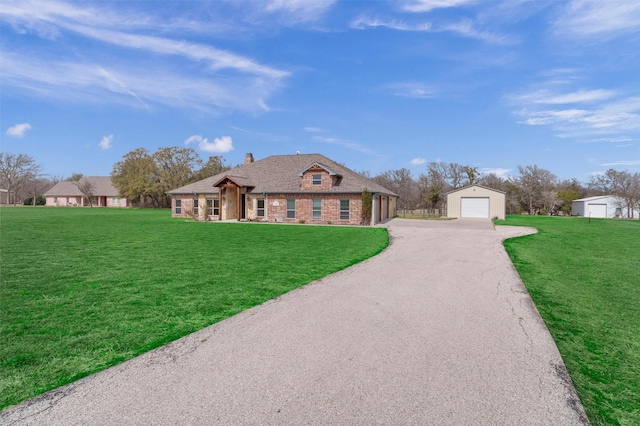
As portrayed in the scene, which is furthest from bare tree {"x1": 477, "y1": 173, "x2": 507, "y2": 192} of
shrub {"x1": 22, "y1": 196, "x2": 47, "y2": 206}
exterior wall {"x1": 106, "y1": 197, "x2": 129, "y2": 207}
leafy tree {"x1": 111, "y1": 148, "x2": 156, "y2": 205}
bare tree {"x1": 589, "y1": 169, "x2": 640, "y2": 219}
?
shrub {"x1": 22, "y1": 196, "x2": 47, "y2": 206}

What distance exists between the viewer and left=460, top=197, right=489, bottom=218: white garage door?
3259 centimetres

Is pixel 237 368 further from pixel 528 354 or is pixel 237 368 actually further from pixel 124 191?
pixel 124 191

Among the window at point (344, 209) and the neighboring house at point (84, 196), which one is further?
the neighboring house at point (84, 196)

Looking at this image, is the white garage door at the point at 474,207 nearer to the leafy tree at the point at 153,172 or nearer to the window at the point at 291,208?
the window at the point at 291,208

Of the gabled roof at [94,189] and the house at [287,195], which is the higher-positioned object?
the gabled roof at [94,189]

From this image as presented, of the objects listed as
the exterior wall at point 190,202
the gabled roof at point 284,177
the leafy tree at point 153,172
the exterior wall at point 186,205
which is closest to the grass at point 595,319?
the gabled roof at point 284,177

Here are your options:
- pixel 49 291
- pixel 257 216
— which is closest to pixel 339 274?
pixel 49 291

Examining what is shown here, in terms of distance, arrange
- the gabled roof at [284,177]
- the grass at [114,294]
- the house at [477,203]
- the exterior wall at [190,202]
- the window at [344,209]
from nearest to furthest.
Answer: the grass at [114,294], the window at [344,209], the gabled roof at [284,177], the exterior wall at [190,202], the house at [477,203]

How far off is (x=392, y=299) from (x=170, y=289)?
4.09 meters

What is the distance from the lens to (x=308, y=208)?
85.4ft

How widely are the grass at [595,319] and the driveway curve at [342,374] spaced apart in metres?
0.22

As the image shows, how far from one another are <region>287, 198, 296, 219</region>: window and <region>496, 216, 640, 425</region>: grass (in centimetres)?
1760

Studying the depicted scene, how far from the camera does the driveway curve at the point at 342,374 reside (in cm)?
265

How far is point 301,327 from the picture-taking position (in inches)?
174
